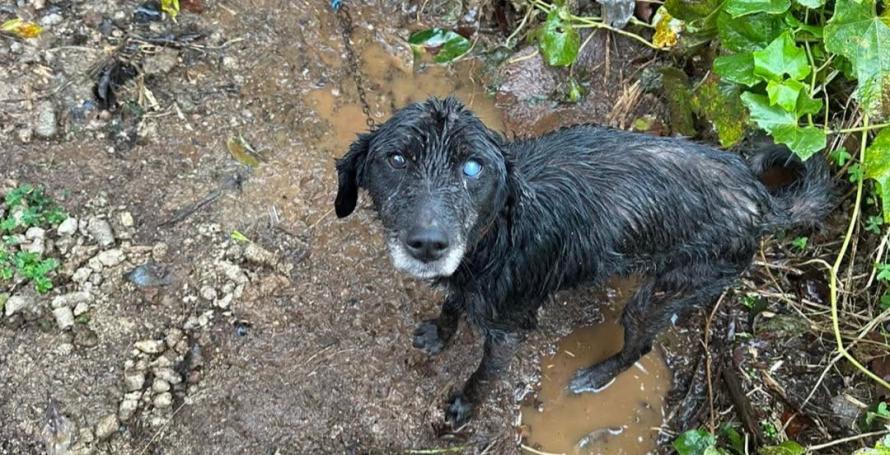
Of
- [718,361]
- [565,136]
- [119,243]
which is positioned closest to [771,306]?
[718,361]

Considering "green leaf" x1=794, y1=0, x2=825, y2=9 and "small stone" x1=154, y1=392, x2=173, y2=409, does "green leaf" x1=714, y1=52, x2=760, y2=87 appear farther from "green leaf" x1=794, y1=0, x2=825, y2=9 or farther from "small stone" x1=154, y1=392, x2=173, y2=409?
"small stone" x1=154, y1=392, x2=173, y2=409

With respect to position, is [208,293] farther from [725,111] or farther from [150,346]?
[725,111]

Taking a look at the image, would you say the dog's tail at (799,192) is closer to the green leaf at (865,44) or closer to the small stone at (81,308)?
the green leaf at (865,44)

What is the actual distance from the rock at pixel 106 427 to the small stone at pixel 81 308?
0.70 metres

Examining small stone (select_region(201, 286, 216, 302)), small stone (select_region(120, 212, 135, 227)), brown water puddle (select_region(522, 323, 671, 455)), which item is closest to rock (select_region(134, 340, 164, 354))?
small stone (select_region(201, 286, 216, 302))

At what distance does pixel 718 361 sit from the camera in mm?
4691

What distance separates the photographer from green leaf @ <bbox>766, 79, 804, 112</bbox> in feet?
12.4

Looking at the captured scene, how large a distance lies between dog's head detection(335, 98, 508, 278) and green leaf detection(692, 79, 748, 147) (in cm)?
187

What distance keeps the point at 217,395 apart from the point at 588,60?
379 centimetres

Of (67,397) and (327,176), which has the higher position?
(327,176)

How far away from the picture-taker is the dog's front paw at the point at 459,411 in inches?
170

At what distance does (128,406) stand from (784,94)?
416 centimetres

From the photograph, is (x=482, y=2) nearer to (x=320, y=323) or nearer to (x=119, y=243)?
(x=320, y=323)

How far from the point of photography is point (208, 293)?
4523 mm
